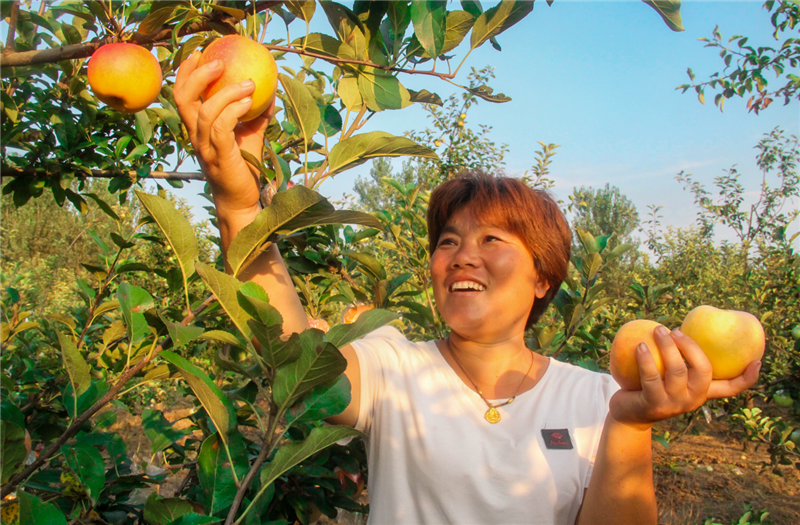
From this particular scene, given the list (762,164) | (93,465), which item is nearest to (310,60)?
(93,465)

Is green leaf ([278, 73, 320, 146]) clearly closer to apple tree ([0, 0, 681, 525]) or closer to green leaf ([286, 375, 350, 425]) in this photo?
apple tree ([0, 0, 681, 525])

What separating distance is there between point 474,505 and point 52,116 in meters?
1.72

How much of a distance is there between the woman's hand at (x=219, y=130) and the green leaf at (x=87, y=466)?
0.51 metres

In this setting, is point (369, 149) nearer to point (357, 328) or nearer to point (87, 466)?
point (357, 328)

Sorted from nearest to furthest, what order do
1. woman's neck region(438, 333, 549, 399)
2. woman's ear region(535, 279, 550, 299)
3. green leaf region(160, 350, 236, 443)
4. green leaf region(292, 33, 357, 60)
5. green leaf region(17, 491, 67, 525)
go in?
green leaf region(17, 491, 67, 525), green leaf region(160, 350, 236, 443), green leaf region(292, 33, 357, 60), woman's neck region(438, 333, 549, 399), woman's ear region(535, 279, 550, 299)

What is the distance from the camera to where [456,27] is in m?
1.08

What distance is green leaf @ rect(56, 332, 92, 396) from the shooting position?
880 millimetres

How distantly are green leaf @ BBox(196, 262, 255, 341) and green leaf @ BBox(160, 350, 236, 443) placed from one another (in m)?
0.09

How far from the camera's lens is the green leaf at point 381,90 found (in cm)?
112

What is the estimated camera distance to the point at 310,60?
1.71m

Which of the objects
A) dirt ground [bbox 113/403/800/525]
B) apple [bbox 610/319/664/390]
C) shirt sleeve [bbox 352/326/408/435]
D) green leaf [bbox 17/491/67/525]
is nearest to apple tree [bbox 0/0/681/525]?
green leaf [bbox 17/491/67/525]

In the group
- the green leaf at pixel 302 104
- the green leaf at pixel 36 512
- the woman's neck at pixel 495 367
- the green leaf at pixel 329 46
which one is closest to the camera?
the green leaf at pixel 36 512

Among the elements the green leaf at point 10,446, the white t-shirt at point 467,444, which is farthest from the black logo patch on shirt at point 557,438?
the green leaf at point 10,446

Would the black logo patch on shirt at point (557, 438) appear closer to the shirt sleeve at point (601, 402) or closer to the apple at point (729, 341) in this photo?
the shirt sleeve at point (601, 402)
